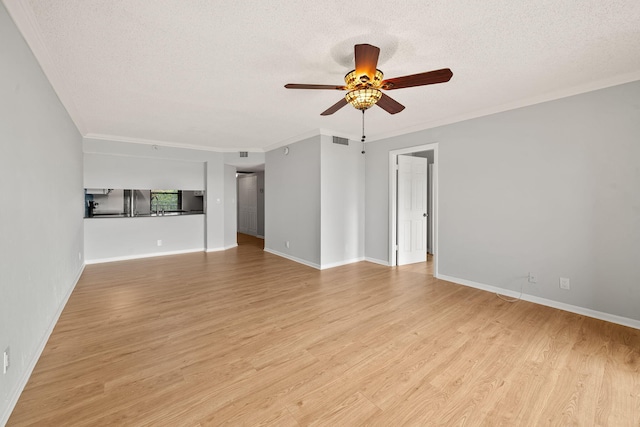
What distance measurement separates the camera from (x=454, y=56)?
2414 mm

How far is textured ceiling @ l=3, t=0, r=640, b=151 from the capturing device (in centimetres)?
183

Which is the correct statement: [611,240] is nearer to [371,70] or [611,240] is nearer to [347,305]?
[347,305]

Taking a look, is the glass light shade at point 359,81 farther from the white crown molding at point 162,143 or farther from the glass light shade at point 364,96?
the white crown molding at point 162,143

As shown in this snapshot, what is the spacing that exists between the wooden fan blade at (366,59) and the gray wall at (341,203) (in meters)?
2.83

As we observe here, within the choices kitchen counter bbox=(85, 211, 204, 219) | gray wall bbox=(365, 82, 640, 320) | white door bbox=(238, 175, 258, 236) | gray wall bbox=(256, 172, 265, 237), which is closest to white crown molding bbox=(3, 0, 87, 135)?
kitchen counter bbox=(85, 211, 204, 219)

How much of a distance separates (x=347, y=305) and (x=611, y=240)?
2.95 m

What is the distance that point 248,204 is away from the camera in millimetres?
9453

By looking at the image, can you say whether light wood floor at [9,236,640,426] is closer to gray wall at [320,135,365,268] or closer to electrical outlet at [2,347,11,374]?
electrical outlet at [2,347,11,374]

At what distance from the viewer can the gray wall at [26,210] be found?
1.64m

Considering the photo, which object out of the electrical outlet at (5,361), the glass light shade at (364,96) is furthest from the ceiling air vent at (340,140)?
the electrical outlet at (5,361)

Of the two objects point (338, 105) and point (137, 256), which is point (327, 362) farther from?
point (137, 256)

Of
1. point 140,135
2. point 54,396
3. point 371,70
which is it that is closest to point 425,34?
point 371,70

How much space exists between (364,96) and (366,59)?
13.7 inches

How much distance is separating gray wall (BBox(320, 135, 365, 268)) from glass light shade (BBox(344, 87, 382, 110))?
2.58 m
